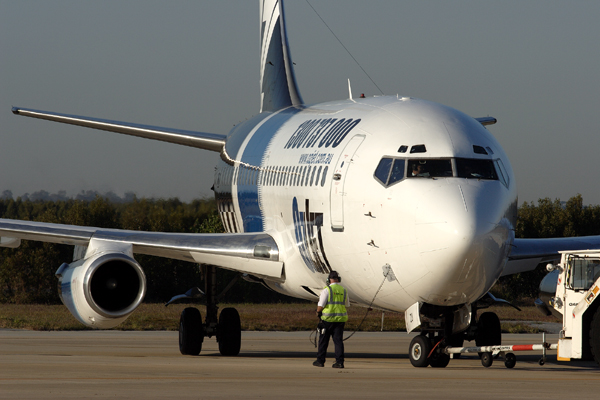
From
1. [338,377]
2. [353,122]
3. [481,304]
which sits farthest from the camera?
[481,304]

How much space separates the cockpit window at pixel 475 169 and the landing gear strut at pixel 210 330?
7.80 metres

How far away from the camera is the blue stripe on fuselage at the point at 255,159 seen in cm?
2098

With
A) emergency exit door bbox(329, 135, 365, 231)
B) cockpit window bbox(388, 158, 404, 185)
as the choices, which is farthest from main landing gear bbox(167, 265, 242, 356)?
cockpit window bbox(388, 158, 404, 185)

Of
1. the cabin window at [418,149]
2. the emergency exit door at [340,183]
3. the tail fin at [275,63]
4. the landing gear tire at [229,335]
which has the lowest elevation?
the landing gear tire at [229,335]

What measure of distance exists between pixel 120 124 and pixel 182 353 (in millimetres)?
6098

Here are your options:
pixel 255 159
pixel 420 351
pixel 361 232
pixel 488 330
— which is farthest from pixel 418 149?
pixel 255 159

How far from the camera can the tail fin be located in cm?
2723

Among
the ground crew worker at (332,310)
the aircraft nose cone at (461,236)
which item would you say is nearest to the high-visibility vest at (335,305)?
the ground crew worker at (332,310)

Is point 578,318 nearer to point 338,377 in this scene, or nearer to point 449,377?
point 449,377

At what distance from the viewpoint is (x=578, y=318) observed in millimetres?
15008

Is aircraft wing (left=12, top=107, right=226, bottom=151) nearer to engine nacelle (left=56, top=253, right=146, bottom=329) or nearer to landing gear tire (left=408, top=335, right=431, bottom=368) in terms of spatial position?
engine nacelle (left=56, top=253, right=146, bottom=329)

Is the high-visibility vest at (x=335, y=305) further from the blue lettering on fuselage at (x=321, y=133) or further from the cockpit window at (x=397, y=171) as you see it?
the blue lettering on fuselage at (x=321, y=133)

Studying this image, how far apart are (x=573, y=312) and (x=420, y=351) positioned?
2.39m

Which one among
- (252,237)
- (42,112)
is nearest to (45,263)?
(42,112)
